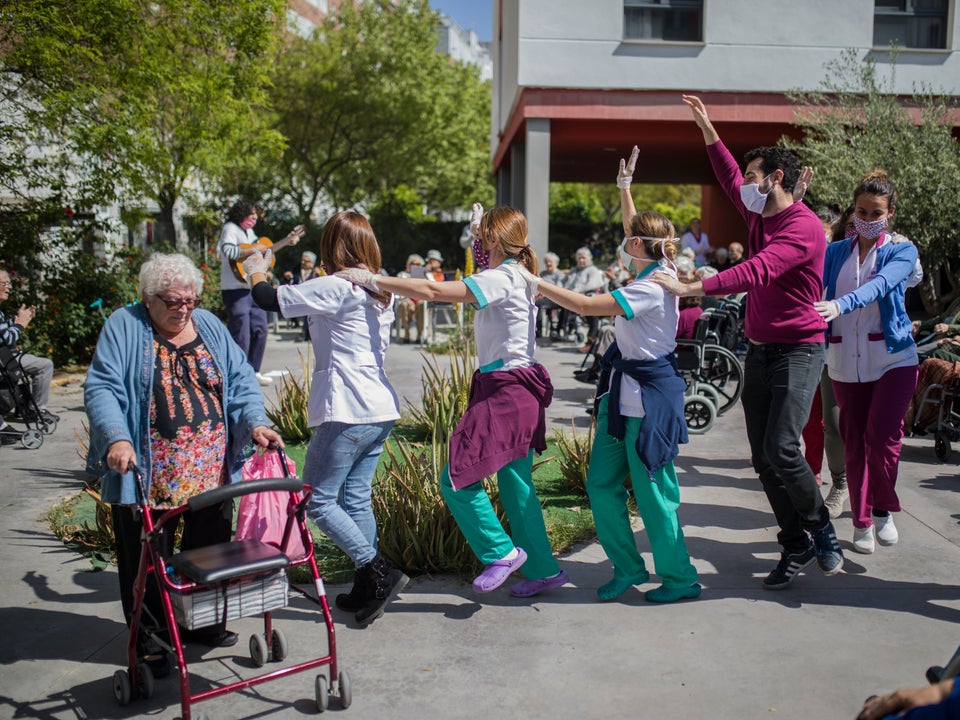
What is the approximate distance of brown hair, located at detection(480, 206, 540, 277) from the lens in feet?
13.9

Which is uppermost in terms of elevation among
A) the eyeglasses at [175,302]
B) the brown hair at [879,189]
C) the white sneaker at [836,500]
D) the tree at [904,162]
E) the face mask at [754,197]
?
the tree at [904,162]

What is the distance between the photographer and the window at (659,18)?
16.6 meters

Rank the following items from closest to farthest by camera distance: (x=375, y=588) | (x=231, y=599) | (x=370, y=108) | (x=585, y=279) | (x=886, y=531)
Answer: (x=231, y=599) → (x=375, y=588) → (x=886, y=531) → (x=585, y=279) → (x=370, y=108)

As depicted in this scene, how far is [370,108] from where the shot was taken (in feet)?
106

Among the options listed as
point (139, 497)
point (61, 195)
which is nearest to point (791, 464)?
point (139, 497)

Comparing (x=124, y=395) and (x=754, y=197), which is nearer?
(x=124, y=395)

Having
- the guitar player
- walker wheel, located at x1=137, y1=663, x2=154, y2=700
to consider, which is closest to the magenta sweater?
walker wheel, located at x1=137, y1=663, x2=154, y2=700

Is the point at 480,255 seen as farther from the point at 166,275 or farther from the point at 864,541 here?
the point at 864,541

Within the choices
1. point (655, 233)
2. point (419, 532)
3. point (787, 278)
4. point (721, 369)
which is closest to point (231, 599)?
point (419, 532)

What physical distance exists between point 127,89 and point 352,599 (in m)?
9.60

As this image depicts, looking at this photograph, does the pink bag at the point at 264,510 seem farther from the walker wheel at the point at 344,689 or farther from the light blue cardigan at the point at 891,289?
the light blue cardigan at the point at 891,289

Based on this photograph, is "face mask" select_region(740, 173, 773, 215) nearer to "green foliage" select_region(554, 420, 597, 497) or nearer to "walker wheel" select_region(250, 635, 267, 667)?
"green foliage" select_region(554, 420, 597, 497)

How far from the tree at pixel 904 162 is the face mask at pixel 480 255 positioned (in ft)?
31.1

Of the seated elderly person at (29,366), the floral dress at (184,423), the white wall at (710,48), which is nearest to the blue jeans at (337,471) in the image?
the floral dress at (184,423)
